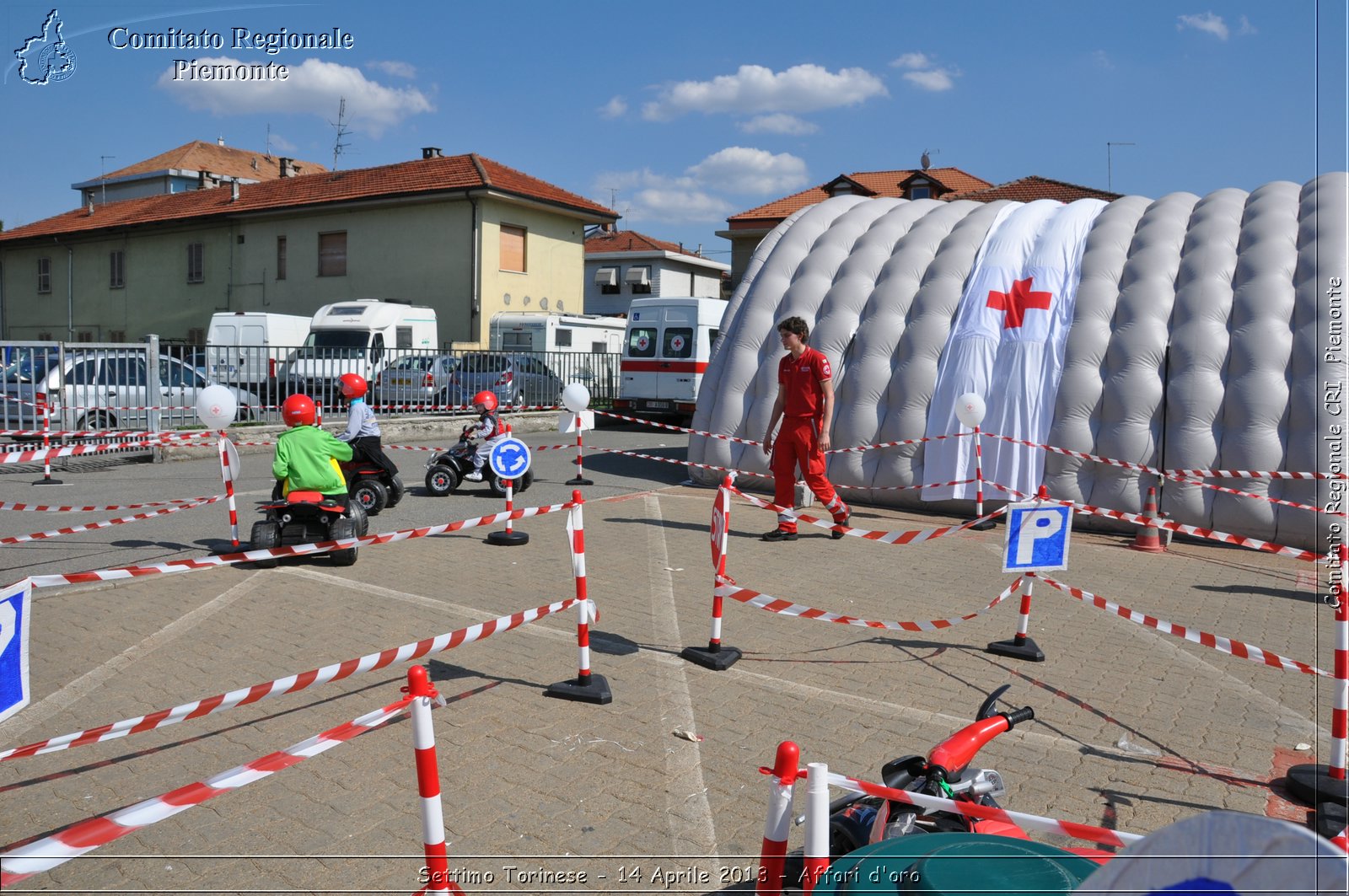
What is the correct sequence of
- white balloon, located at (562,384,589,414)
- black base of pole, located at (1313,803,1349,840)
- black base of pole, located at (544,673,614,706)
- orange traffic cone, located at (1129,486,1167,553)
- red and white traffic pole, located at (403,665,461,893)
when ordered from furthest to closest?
white balloon, located at (562,384,589,414), orange traffic cone, located at (1129,486,1167,553), black base of pole, located at (544,673,614,706), black base of pole, located at (1313,803,1349,840), red and white traffic pole, located at (403,665,461,893)

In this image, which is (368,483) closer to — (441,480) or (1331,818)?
(441,480)

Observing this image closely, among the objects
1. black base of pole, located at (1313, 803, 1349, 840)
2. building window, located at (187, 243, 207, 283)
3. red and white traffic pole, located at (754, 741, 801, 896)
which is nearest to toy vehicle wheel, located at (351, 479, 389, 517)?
red and white traffic pole, located at (754, 741, 801, 896)

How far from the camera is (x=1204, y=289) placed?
34.5 ft

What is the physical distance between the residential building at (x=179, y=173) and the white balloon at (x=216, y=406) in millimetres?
43105

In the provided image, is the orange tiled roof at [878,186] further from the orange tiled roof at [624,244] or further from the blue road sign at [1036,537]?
the blue road sign at [1036,537]

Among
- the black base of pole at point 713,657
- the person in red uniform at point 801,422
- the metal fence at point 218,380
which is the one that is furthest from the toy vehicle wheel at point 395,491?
the metal fence at point 218,380

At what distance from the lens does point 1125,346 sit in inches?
420

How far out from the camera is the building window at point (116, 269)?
125 ft

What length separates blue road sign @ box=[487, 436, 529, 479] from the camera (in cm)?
883

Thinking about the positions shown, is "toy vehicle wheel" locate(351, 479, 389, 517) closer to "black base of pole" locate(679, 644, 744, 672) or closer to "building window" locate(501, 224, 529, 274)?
"black base of pole" locate(679, 644, 744, 672)

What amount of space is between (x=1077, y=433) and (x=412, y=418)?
43.6 ft

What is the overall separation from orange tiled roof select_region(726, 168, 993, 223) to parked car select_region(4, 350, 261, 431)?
1294 inches

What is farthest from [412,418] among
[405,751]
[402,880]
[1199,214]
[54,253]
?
[54,253]

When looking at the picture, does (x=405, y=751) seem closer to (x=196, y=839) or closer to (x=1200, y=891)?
(x=196, y=839)
